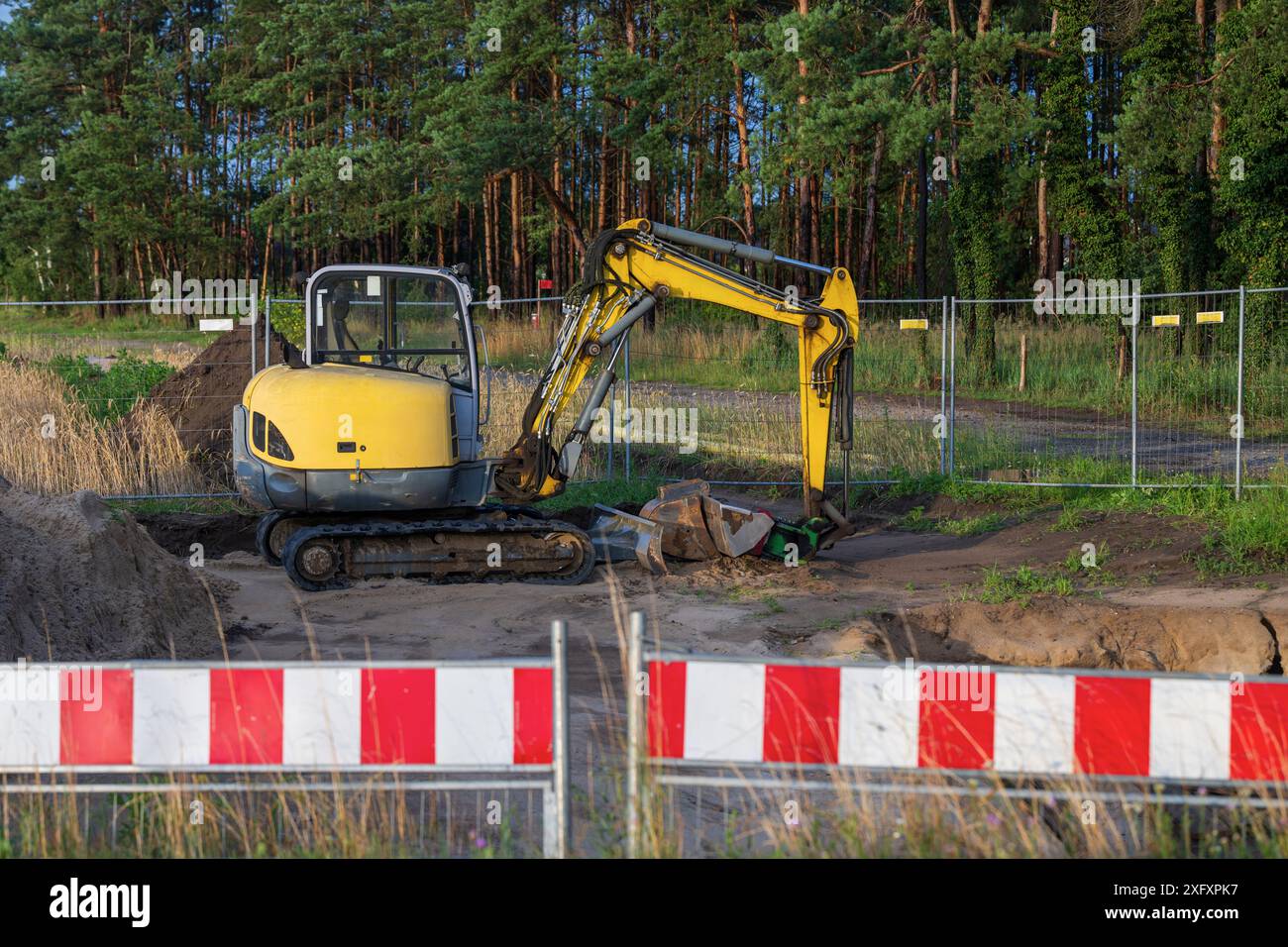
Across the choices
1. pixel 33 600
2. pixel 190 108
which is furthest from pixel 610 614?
pixel 190 108

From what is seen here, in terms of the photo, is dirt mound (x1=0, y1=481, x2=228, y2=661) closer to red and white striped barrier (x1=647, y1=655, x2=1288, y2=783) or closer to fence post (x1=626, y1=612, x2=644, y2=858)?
fence post (x1=626, y1=612, x2=644, y2=858)

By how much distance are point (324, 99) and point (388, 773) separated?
4786 centimetres

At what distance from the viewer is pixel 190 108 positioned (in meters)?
62.5

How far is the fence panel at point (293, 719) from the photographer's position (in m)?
4.26

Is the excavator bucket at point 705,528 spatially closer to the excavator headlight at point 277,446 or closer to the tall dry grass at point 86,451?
the excavator headlight at point 277,446

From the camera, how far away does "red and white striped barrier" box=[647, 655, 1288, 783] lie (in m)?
4.23

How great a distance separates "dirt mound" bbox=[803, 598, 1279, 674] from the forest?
1703cm

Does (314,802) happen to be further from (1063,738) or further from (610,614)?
(610,614)

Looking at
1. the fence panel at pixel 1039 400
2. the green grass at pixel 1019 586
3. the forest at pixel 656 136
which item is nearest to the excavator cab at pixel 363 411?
the green grass at pixel 1019 586

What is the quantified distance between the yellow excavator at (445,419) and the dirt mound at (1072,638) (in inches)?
95.6

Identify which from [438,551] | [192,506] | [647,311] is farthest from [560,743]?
[192,506]

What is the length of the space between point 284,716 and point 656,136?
31.6 metres

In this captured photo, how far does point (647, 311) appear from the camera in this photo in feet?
38.4

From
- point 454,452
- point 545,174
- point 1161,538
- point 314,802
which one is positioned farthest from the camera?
point 545,174
